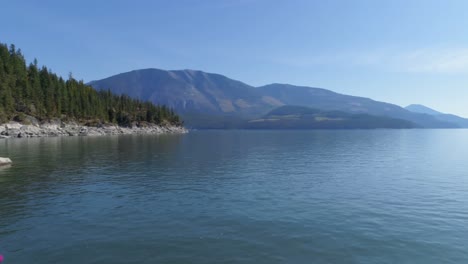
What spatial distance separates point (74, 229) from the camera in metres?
20.5

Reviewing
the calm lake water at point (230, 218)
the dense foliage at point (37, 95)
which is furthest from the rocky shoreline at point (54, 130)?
the calm lake water at point (230, 218)

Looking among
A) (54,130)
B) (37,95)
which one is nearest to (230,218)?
(54,130)

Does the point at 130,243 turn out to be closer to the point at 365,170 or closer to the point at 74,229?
the point at 74,229

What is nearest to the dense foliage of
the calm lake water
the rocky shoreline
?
the rocky shoreline

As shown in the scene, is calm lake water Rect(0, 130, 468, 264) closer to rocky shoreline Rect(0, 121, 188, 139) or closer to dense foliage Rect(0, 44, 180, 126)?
rocky shoreline Rect(0, 121, 188, 139)

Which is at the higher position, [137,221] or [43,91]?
[43,91]

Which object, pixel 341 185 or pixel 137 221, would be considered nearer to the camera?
pixel 137 221

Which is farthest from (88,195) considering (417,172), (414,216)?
(417,172)

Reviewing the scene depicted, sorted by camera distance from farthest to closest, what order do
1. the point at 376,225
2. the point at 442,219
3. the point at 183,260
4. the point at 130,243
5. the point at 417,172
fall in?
the point at 417,172 < the point at 442,219 < the point at 376,225 < the point at 130,243 < the point at 183,260

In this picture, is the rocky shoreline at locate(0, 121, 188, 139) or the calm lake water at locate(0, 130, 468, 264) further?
the rocky shoreline at locate(0, 121, 188, 139)

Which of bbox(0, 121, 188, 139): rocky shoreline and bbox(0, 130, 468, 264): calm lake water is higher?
bbox(0, 121, 188, 139): rocky shoreline

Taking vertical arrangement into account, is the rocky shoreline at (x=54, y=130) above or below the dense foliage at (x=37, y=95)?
below

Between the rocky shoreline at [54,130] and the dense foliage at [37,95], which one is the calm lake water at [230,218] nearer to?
the rocky shoreline at [54,130]

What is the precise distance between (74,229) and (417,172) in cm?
4799
